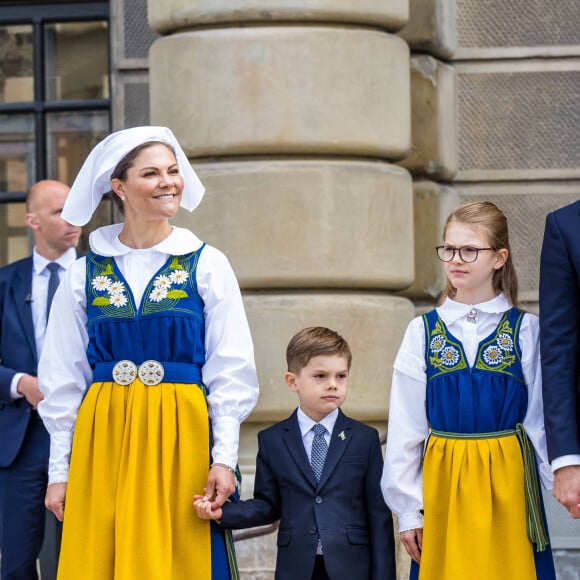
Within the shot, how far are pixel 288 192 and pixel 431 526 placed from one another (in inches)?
87.4

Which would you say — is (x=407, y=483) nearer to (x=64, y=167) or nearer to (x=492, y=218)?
(x=492, y=218)

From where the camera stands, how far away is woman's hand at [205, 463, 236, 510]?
14.7 ft

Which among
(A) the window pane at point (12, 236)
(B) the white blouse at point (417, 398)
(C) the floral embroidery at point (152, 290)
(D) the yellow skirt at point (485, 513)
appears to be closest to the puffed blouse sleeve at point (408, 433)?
(B) the white blouse at point (417, 398)

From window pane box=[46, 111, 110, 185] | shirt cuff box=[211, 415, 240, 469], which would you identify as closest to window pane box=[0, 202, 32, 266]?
window pane box=[46, 111, 110, 185]

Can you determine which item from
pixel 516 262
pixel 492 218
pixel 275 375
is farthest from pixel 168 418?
pixel 516 262

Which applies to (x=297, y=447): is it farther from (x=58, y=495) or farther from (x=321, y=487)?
(x=58, y=495)

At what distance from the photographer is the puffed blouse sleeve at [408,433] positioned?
4.65 m

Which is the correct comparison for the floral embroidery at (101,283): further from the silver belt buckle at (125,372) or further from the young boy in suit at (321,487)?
the young boy in suit at (321,487)

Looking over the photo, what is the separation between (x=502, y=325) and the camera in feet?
15.2

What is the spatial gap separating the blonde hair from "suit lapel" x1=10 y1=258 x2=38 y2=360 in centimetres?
190

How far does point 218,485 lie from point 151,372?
404 millimetres

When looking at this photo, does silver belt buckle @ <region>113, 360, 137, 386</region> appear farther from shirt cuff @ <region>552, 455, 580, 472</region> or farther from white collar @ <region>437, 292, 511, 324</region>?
shirt cuff @ <region>552, 455, 580, 472</region>

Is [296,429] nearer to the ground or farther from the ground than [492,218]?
nearer to the ground

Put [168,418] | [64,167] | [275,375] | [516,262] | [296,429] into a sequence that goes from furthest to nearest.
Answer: [64,167] < [516,262] < [275,375] < [296,429] < [168,418]
